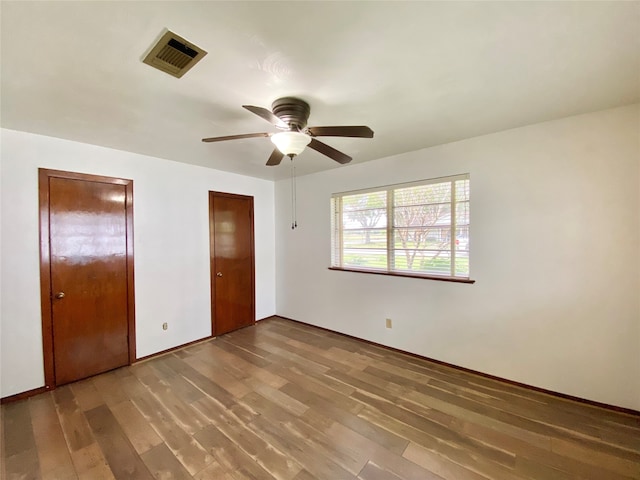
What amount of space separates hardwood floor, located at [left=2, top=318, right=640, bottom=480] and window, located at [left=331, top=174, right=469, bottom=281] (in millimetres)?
1181

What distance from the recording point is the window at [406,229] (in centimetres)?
286

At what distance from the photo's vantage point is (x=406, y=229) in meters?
3.24

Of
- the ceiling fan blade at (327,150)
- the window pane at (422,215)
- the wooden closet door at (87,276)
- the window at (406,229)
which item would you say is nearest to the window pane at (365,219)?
the window at (406,229)

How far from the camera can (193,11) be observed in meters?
1.13

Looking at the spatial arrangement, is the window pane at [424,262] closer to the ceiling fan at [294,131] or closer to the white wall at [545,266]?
the white wall at [545,266]

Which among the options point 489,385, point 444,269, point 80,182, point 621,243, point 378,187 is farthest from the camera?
point 378,187

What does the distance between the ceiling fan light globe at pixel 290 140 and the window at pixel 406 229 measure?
1825 mm

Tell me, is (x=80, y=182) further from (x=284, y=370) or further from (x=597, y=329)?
(x=597, y=329)

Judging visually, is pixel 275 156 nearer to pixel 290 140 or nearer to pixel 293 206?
pixel 290 140

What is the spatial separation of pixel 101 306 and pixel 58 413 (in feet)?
3.34

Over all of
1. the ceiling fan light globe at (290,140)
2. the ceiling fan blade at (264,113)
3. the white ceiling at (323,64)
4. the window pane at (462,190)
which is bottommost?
the window pane at (462,190)

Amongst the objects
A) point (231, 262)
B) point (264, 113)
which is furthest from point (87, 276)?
point (264, 113)

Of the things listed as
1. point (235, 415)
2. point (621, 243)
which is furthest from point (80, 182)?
point (621, 243)

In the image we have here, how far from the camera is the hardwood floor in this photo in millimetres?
1658
